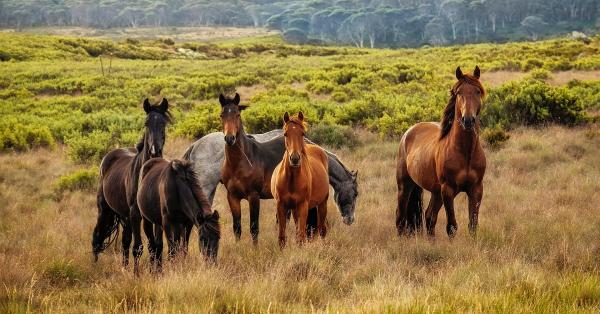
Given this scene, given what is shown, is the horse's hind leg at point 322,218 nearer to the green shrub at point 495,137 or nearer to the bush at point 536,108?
the green shrub at point 495,137

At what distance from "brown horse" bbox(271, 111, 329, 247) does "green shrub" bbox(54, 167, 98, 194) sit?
17.3ft

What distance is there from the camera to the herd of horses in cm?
547

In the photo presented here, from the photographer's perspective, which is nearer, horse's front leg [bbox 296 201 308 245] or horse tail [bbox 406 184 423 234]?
horse's front leg [bbox 296 201 308 245]

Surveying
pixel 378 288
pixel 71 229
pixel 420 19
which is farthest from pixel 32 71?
pixel 420 19

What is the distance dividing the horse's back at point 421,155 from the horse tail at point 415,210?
31cm

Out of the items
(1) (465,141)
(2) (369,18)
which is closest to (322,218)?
(1) (465,141)

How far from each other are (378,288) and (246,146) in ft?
11.0

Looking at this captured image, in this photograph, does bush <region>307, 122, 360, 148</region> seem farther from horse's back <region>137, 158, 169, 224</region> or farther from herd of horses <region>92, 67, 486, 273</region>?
horse's back <region>137, 158, 169, 224</region>

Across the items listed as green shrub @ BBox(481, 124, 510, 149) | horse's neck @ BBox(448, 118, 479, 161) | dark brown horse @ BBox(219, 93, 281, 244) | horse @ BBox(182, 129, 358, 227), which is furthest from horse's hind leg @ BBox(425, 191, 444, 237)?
green shrub @ BBox(481, 124, 510, 149)

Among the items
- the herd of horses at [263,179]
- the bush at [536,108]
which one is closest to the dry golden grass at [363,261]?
the herd of horses at [263,179]

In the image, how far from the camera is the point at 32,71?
36031 mm

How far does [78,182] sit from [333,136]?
6.17 metres

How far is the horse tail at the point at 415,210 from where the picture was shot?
7723mm

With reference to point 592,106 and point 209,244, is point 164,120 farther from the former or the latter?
point 592,106
